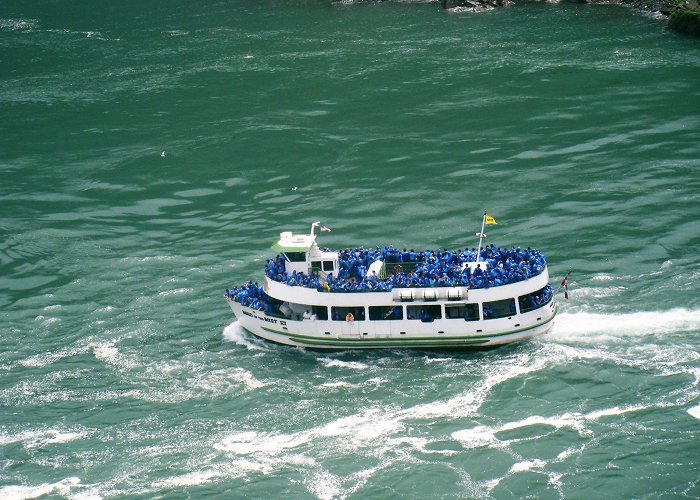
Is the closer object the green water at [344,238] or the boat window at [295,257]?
the green water at [344,238]

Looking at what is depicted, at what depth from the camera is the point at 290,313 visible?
5772cm

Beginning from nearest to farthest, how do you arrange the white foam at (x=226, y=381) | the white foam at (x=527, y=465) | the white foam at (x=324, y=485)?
the white foam at (x=324, y=485)
the white foam at (x=527, y=465)
the white foam at (x=226, y=381)

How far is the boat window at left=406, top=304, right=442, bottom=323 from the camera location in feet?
184

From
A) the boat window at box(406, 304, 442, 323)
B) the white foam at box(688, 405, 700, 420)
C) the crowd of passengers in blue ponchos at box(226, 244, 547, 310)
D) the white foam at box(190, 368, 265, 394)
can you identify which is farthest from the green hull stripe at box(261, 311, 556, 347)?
the white foam at box(688, 405, 700, 420)

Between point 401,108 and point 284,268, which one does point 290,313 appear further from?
point 401,108

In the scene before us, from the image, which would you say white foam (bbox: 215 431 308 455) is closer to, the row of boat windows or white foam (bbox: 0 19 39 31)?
the row of boat windows

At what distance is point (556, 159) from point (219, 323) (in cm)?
3098

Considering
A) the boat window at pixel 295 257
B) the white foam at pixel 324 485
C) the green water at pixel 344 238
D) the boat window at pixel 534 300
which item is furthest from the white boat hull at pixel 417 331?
the white foam at pixel 324 485

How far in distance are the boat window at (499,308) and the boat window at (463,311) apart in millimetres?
543

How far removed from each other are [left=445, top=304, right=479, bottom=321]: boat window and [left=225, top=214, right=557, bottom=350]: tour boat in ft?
0.17

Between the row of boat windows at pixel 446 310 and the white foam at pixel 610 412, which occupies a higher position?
the row of boat windows at pixel 446 310

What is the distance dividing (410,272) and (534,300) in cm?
728

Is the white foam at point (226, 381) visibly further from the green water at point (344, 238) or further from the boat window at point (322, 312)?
the boat window at point (322, 312)

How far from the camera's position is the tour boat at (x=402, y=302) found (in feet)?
182
